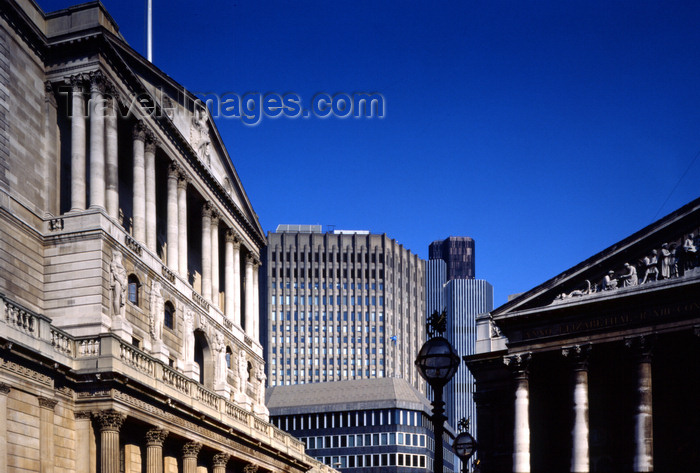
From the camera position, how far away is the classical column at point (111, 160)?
50.9 m

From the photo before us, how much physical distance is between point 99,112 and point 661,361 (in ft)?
116

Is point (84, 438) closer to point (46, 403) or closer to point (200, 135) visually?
point (46, 403)

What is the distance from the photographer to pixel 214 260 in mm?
67625

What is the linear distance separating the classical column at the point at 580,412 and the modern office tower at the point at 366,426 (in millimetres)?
80930

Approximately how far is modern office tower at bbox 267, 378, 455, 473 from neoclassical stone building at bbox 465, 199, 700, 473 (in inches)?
3002

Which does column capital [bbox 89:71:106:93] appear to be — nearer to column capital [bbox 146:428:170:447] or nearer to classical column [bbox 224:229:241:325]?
column capital [bbox 146:428:170:447]

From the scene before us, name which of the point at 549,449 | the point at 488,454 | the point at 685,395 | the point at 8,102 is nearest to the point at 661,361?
the point at 685,395

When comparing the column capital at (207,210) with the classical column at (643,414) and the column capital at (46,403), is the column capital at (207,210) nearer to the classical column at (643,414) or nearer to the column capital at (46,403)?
the column capital at (46,403)

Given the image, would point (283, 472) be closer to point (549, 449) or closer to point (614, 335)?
point (549, 449)

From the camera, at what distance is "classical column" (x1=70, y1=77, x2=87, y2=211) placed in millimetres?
49312

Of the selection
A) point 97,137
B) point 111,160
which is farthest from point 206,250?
point 97,137

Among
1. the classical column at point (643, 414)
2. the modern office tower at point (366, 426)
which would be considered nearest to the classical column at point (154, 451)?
the classical column at point (643, 414)

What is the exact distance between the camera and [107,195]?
167 ft

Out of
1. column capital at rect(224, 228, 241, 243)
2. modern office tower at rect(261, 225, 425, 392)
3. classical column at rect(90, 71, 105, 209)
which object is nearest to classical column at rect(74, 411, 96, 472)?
classical column at rect(90, 71, 105, 209)
